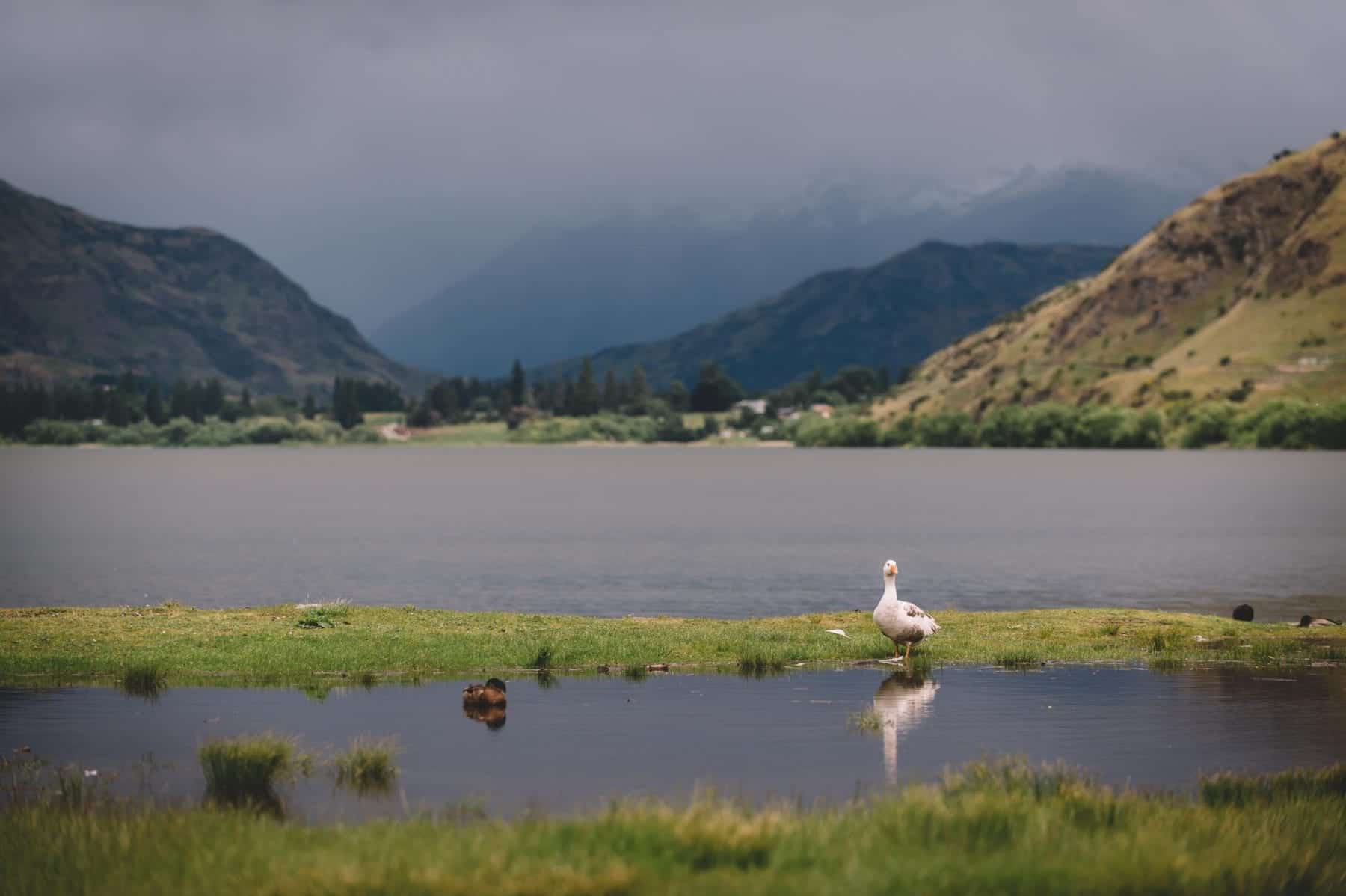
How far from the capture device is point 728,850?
15836 mm

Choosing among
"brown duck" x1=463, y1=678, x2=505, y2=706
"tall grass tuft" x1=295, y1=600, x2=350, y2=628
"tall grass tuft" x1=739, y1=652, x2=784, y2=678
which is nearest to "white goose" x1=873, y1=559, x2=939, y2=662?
"tall grass tuft" x1=739, y1=652, x2=784, y2=678

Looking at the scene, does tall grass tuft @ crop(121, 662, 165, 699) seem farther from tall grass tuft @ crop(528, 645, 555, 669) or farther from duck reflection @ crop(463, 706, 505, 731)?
tall grass tuft @ crop(528, 645, 555, 669)

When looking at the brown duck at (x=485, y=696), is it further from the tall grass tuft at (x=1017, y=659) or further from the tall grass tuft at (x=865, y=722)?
the tall grass tuft at (x=1017, y=659)

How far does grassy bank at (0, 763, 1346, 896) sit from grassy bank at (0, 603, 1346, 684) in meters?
14.2

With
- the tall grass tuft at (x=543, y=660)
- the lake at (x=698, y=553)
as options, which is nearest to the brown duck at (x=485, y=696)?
the tall grass tuft at (x=543, y=660)

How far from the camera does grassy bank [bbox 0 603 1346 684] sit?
3288 cm

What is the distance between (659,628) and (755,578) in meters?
39.8

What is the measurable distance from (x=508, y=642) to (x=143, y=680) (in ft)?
29.4

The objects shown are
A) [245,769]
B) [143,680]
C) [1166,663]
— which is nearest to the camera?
[245,769]

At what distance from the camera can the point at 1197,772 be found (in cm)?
2247

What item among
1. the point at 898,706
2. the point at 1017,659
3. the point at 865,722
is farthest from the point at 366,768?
the point at 1017,659

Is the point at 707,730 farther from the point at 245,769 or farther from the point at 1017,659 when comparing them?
the point at 1017,659

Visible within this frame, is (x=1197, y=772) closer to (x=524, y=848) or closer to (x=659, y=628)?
(x=524, y=848)

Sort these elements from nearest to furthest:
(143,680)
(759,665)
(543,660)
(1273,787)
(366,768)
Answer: (1273,787) < (366,768) < (143,680) < (543,660) < (759,665)
